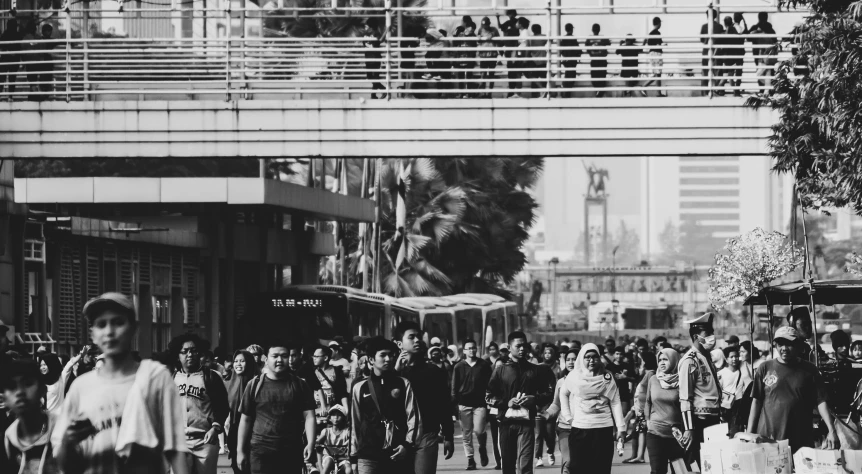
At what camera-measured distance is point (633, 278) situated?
16475cm

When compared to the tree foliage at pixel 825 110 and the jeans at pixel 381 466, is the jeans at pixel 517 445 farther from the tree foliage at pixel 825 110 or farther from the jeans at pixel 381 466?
the jeans at pixel 381 466

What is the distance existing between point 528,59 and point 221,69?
199 inches

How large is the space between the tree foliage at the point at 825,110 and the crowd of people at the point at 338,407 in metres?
1.69

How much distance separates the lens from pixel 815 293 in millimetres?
19844

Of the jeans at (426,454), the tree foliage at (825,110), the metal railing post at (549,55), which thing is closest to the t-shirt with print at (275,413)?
the jeans at (426,454)

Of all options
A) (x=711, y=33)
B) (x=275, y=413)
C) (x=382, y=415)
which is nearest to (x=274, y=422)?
(x=275, y=413)

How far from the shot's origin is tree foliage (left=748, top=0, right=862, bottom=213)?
14.7 meters

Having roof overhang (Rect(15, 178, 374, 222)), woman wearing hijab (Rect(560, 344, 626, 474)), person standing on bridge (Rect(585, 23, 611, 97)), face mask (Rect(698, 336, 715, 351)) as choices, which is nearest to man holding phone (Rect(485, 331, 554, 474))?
face mask (Rect(698, 336, 715, 351))

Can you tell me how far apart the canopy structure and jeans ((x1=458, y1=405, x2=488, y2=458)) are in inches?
157

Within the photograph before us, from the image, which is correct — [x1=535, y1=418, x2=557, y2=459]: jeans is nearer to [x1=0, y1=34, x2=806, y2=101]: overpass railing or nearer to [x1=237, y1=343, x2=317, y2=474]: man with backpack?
[x1=0, y1=34, x2=806, y2=101]: overpass railing

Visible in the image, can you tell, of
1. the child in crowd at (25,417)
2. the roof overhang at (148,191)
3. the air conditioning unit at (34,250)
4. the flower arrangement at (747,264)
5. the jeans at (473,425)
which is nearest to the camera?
the child in crowd at (25,417)

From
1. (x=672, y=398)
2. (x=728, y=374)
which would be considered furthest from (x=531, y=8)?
(x=672, y=398)

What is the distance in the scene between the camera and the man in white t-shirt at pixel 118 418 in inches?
237

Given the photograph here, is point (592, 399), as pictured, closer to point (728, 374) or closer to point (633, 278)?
point (728, 374)
